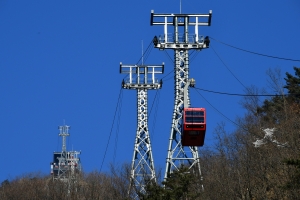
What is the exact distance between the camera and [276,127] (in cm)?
6644

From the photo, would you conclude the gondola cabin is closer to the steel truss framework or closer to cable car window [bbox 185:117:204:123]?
cable car window [bbox 185:117:204:123]

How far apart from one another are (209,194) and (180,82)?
40.3 feet

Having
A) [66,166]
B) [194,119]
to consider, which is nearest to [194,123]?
[194,119]

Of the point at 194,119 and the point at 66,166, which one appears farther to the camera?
the point at 66,166

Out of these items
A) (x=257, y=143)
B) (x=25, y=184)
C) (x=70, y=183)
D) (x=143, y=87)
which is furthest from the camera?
(x=25, y=184)

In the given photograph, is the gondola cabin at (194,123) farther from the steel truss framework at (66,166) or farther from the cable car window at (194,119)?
the steel truss framework at (66,166)

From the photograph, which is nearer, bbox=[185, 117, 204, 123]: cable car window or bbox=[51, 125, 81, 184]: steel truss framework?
bbox=[185, 117, 204, 123]: cable car window

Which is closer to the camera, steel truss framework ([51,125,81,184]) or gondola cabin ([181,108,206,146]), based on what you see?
gondola cabin ([181,108,206,146])

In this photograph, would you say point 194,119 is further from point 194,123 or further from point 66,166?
point 66,166

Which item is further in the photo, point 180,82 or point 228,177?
point 228,177

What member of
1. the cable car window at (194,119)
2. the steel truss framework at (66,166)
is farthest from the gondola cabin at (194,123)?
the steel truss framework at (66,166)

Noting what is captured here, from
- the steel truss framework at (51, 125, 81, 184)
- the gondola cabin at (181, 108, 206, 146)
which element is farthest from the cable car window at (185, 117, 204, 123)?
the steel truss framework at (51, 125, 81, 184)

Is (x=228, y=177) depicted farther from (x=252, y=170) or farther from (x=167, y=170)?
(x=167, y=170)

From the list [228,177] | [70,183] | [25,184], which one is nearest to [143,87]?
[228,177]
